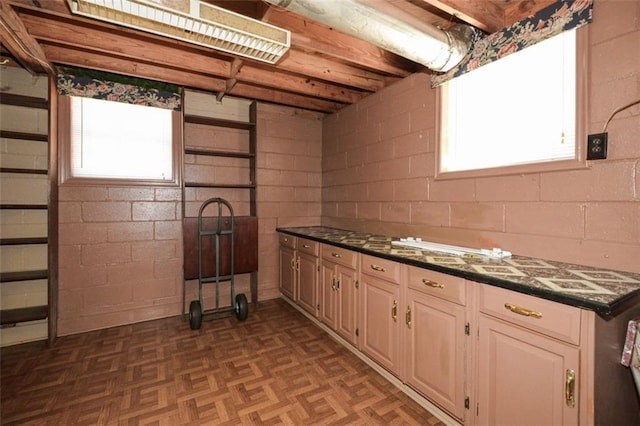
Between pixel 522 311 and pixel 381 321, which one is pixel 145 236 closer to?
pixel 381 321

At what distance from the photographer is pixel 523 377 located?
1289 millimetres

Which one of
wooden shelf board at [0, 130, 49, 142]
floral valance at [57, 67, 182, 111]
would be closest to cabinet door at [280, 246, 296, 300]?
floral valance at [57, 67, 182, 111]

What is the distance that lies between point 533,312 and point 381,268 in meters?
0.95

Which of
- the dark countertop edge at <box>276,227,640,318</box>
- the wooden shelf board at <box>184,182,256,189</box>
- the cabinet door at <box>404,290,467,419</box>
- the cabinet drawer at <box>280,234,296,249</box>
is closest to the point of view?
the dark countertop edge at <box>276,227,640,318</box>

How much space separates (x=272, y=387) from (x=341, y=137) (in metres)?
2.78

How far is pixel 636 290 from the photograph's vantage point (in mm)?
1155

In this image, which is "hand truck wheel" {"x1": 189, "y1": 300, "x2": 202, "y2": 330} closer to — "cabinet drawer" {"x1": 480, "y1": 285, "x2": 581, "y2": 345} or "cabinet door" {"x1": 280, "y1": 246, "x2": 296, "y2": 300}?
"cabinet door" {"x1": 280, "y1": 246, "x2": 296, "y2": 300}

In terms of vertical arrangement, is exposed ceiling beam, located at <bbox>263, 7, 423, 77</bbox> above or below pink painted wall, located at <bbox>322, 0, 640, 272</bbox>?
above

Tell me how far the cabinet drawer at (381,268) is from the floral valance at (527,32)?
1519 millimetres

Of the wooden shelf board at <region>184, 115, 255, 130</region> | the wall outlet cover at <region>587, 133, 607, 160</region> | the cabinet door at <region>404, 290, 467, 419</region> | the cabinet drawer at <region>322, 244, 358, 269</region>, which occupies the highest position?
the wooden shelf board at <region>184, 115, 255, 130</region>

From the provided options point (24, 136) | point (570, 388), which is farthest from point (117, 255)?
point (570, 388)

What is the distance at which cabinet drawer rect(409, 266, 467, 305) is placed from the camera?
1.54 metres

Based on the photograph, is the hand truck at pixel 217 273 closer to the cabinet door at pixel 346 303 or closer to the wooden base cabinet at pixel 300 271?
the wooden base cabinet at pixel 300 271

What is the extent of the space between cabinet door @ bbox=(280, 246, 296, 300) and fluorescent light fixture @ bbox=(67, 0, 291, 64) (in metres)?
2.10
